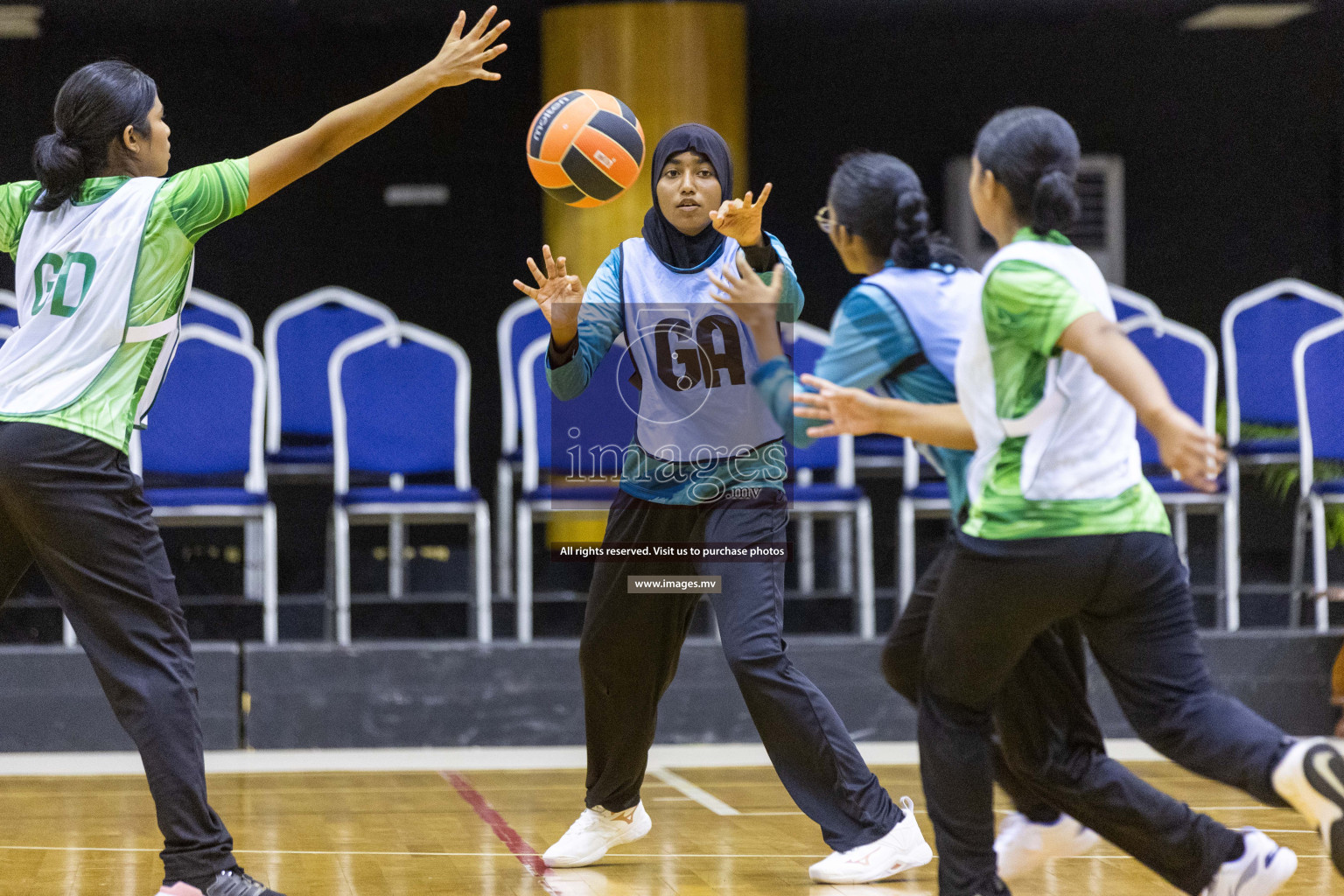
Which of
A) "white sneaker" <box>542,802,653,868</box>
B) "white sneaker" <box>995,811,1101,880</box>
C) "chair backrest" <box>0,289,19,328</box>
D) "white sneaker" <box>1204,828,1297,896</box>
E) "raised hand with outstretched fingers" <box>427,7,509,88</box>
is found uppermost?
"raised hand with outstretched fingers" <box>427,7,509,88</box>

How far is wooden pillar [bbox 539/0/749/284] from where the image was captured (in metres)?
7.15

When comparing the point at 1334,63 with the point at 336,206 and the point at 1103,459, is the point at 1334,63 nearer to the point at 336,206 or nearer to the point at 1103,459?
the point at 336,206

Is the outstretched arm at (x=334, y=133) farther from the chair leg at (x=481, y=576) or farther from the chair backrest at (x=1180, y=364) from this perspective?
the chair backrest at (x=1180, y=364)

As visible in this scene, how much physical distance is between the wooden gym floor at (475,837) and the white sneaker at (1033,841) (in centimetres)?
15

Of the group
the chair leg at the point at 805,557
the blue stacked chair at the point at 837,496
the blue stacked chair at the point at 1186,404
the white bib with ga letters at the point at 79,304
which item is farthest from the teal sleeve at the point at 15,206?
the blue stacked chair at the point at 1186,404

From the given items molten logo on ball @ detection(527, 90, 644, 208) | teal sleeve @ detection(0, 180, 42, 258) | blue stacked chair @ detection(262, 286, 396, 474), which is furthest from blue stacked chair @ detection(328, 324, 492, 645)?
teal sleeve @ detection(0, 180, 42, 258)

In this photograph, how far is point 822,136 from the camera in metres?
8.95

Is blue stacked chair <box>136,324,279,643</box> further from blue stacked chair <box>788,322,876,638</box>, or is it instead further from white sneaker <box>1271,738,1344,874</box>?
white sneaker <box>1271,738,1344,874</box>

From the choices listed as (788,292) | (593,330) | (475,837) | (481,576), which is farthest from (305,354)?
(788,292)

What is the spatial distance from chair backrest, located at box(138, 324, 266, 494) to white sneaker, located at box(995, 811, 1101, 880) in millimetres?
3463

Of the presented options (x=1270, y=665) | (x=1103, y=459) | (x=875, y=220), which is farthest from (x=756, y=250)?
(x=1270, y=665)

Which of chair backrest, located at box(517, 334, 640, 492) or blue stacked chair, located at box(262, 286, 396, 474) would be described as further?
blue stacked chair, located at box(262, 286, 396, 474)

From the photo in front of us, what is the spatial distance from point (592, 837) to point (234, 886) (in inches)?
35.4

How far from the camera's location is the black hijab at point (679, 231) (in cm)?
326
